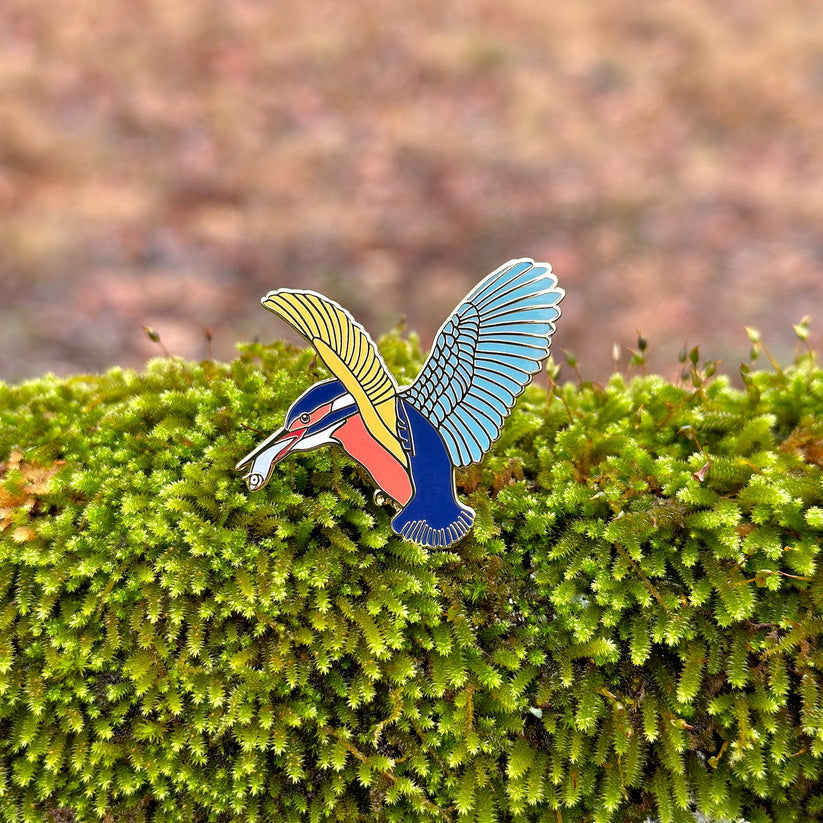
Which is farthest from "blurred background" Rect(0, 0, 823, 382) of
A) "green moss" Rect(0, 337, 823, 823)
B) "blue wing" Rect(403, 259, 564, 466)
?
"blue wing" Rect(403, 259, 564, 466)

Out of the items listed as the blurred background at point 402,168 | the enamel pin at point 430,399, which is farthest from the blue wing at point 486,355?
the blurred background at point 402,168

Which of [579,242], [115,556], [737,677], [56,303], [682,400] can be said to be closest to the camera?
[737,677]

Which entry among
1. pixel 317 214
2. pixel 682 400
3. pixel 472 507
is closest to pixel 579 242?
pixel 317 214

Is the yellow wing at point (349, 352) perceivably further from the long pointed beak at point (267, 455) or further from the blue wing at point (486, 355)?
the long pointed beak at point (267, 455)

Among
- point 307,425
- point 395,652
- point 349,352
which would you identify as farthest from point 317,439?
point 395,652

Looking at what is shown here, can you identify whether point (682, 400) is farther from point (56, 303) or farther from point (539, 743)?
point (56, 303)

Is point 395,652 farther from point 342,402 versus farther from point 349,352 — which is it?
point 349,352

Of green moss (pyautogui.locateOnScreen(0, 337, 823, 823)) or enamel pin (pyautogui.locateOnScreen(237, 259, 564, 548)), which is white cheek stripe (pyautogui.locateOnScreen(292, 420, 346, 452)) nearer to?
enamel pin (pyautogui.locateOnScreen(237, 259, 564, 548))
